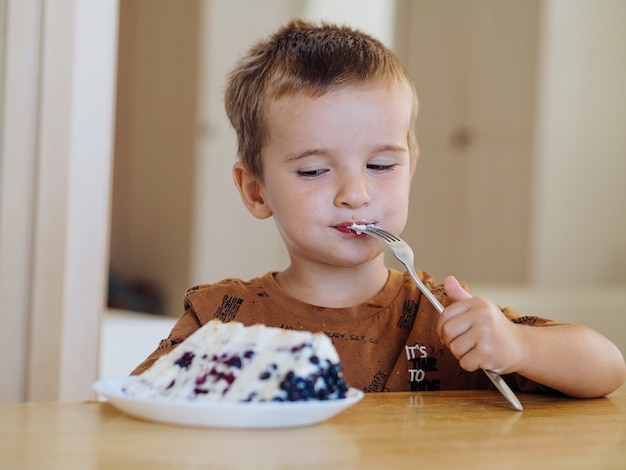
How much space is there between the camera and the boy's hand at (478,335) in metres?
0.94

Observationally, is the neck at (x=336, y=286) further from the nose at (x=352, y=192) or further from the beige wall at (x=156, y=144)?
the beige wall at (x=156, y=144)

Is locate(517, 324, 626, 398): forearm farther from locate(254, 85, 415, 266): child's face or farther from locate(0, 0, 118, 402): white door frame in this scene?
locate(0, 0, 118, 402): white door frame

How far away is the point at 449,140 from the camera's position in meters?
3.98

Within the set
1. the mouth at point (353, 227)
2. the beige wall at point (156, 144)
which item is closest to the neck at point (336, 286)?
the mouth at point (353, 227)

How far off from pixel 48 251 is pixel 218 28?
2921 mm

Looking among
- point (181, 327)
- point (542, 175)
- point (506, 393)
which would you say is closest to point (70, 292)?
point (181, 327)

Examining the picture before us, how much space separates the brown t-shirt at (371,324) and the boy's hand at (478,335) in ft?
0.70

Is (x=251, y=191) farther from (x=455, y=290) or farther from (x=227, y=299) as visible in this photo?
(x=455, y=290)

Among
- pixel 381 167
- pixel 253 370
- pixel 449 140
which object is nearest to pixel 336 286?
pixel 381 167

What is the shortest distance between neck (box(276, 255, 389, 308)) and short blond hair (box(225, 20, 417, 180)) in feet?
0.56

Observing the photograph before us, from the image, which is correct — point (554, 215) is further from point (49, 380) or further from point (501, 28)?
point (49, 380)

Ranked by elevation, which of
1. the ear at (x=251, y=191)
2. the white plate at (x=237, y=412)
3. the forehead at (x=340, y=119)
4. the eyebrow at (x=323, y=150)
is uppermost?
the forehead at (x=340, y=119)

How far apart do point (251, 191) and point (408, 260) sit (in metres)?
0.41

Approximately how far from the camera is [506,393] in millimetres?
895
